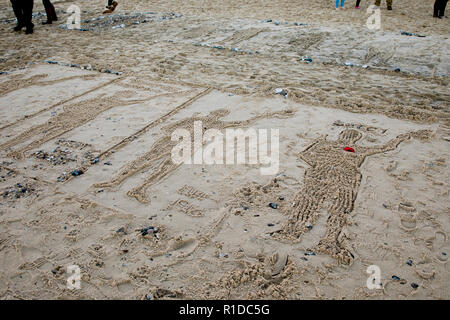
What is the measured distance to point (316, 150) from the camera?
370 centimetres

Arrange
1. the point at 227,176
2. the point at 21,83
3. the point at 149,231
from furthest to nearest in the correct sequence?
1. the point at 21,83
2. the point at 227,176
3. the point at 149,231

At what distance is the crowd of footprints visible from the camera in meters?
2.28

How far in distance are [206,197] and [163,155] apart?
903 millimetres

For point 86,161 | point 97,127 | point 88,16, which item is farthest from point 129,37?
point 86,161

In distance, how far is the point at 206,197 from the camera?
3.02 meters

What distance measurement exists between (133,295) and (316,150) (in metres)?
2.49

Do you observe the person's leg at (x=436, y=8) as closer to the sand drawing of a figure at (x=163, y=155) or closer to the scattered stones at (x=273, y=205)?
the sand drawing of a figure at (x=163, y=155)

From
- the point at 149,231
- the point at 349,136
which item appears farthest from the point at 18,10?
the point at 349,136

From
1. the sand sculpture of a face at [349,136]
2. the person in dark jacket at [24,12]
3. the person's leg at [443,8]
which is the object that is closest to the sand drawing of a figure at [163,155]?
the sand sculpture of a face at [349,136]

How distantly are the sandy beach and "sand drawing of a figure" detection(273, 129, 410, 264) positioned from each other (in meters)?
0.02

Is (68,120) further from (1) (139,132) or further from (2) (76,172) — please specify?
(2) (76,172)

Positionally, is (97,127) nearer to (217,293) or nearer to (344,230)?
(217,293)

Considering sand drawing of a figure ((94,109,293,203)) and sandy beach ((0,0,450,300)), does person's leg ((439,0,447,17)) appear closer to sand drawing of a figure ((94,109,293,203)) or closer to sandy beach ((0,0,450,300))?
sandy beach ((0,0,450,300))

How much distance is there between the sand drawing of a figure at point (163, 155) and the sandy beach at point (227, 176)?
2 cm
